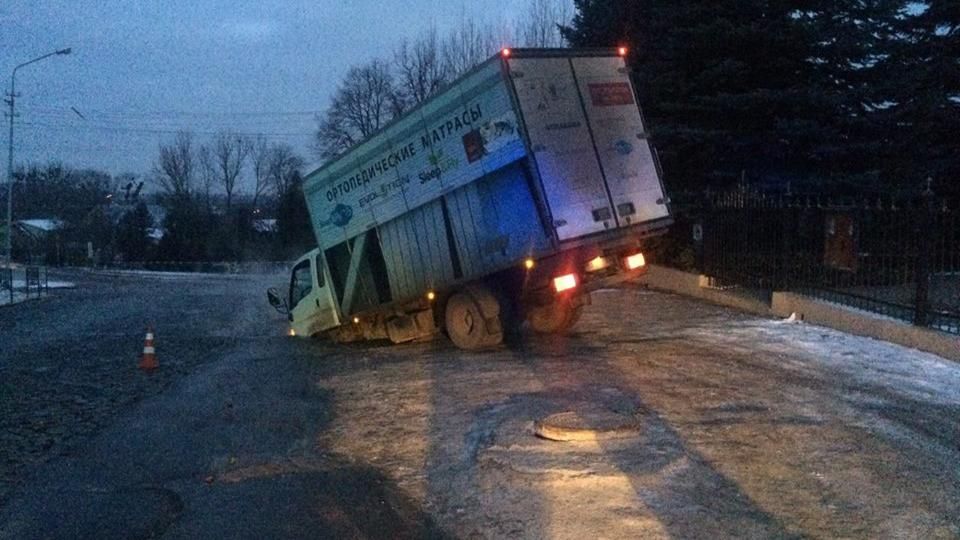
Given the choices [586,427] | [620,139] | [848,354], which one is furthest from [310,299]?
[586,427]

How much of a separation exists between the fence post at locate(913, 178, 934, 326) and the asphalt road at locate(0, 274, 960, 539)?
1.91 feet

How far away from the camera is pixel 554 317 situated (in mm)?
17094

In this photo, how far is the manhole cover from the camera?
898 centimetres

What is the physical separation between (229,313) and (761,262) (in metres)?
15.4

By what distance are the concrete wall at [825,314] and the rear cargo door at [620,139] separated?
2.96 meters

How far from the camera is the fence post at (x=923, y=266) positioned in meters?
13.2

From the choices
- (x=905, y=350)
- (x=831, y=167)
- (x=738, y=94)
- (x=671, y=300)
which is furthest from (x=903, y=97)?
(x=905, y=350)

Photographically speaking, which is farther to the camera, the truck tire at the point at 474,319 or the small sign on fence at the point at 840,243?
the truck tire at the point at 474,319

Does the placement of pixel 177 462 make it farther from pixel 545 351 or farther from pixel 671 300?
pixel 671 300

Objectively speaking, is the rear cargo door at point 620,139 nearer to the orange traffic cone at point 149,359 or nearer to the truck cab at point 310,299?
the truck cab at point 310,299

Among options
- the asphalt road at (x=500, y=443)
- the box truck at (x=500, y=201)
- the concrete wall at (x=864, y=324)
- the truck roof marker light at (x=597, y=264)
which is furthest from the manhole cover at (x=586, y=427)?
the truck roof marker light at (x=597, y=264)

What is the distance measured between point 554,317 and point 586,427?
794cm

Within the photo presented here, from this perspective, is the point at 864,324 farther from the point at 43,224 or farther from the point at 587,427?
the point at 43,224

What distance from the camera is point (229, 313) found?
2802cm
